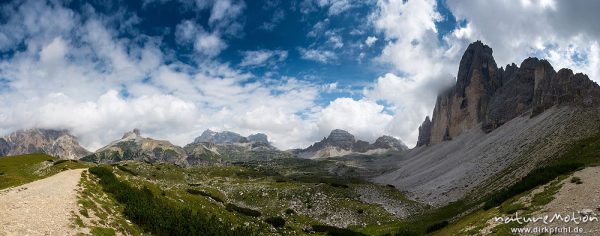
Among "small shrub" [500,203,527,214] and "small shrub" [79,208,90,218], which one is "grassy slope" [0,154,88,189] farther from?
"small shrub" [500,203,527,214]

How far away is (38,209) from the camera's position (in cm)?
3111

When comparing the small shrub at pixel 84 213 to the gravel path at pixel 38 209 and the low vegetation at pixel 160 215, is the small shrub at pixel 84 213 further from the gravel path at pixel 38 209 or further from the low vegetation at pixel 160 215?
the low vegetation at pixel 160 215

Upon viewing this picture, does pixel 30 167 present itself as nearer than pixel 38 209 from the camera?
No

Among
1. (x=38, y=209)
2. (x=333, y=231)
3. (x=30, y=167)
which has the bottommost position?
(x=333, y=231)

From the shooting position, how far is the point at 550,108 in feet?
440

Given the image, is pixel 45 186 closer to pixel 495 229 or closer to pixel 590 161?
pixel 495 229

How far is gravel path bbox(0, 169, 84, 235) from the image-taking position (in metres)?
26.8

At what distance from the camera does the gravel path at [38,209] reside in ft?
88.0

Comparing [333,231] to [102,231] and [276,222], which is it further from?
[102,231]

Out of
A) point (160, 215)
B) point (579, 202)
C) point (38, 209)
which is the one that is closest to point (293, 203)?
point (160, 215)

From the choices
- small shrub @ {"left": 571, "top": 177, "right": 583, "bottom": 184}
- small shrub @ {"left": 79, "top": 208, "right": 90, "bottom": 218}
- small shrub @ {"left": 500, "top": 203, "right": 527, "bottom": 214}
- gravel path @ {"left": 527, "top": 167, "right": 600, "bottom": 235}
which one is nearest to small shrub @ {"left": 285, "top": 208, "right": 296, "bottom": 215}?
small shrub @ {"left": 500, "top": 203, "right": 527, "bottom": 214}

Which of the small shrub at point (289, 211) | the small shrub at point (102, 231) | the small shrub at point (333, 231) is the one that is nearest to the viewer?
the small shrub at point (102, 231)

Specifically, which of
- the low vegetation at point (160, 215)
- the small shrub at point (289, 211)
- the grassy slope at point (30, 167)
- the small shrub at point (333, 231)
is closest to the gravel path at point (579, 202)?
the small shrub at point (333, 231)

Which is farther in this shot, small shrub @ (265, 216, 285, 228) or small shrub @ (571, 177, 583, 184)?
small shrub @ (265, 216, 285, 228)
